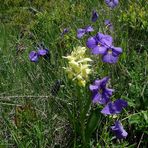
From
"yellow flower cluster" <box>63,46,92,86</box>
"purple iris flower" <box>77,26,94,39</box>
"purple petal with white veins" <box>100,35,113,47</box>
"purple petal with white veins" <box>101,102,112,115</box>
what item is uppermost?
"purple petal with white veins" <box>100,35,113,47</box>

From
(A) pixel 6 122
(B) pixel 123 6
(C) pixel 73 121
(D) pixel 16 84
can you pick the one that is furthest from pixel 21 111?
(B) pixel 123 6

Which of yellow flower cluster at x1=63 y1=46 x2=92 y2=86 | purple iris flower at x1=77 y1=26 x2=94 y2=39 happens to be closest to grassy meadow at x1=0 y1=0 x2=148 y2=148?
yellow flower cluster at x1=63 y1=46 x2=92 y2=86

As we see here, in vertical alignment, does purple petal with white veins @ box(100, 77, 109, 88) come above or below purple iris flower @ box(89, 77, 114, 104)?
above

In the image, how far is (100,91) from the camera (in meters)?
2.33

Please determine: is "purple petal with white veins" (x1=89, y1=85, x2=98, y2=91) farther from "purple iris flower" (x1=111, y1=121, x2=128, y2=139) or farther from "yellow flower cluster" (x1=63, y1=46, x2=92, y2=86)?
"purple iris flower" (x1=111, y1=121, x2=128, y2=139)

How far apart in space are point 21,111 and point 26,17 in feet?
10.3

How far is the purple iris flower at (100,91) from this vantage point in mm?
2314

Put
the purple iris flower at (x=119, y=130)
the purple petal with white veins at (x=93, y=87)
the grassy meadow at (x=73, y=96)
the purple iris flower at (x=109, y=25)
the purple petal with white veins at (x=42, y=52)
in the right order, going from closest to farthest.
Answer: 1. the purple petal with white veins at (x=93, y=87)
2. the purple iris flower at (x=119, y=130)
3. the grassy meadow at (x=73, y=96)
4. the purple petal with white veins at (x=42, y=52)
5. the purple iris flower at (x=109, y=25)

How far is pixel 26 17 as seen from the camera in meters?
5.74

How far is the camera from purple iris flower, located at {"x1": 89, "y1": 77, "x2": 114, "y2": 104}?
2.31 m

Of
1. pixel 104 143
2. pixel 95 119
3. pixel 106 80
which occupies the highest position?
pixel 106 80

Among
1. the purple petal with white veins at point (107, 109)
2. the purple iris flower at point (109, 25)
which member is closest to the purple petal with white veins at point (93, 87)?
the purple petal with white veins at point (107, 109)

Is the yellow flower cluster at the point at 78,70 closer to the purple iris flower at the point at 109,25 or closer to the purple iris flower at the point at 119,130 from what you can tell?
the purple iris flower at the point at 119,130

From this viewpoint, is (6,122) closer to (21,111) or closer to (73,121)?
(21,111)
